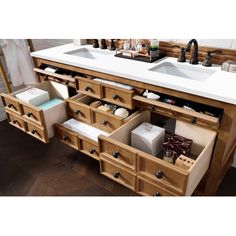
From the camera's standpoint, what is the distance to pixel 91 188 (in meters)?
1.70

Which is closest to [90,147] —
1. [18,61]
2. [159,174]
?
[159,174]

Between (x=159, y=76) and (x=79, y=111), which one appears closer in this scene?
(x=159, y=76)

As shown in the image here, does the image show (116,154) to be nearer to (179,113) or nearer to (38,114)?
(179,113)

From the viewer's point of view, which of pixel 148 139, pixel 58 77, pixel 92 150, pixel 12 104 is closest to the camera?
pixel 148 139

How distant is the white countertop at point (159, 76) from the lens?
1.18 meters

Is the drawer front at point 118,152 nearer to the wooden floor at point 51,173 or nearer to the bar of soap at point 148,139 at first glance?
the bar of soap at point 148,139

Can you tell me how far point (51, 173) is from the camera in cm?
185

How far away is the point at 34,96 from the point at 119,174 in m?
0.85

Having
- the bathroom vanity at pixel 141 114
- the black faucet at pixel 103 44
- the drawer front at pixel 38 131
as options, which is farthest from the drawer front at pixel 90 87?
the black faucet at pixel 103 44

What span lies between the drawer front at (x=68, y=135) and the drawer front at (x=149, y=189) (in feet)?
1.60

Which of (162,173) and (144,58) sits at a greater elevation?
(144,58)

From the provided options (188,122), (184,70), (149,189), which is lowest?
(149,189)
